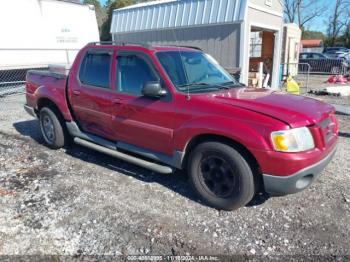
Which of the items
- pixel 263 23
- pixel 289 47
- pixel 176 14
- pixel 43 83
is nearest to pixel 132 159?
pixel 43 83

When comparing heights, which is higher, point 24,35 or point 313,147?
point 24,35

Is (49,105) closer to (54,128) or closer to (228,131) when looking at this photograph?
(54,128)

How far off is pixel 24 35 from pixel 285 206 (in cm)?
1134

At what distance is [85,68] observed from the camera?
→ 16.5 feet

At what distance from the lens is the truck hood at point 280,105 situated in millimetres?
3176

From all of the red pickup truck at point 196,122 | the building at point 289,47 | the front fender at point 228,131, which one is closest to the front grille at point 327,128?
the red pickup truck at point 196,122

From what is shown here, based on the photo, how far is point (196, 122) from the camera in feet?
11.6

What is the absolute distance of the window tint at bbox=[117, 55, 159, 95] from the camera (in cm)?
409

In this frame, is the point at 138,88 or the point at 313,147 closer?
the point at 313,147

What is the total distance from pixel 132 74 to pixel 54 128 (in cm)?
222

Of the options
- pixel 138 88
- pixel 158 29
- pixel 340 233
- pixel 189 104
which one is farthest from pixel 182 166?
pixel 158 29

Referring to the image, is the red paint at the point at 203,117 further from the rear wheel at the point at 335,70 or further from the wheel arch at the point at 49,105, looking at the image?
the rear wheel at the point at 335,70

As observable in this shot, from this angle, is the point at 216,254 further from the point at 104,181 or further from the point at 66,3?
the point at 66,3

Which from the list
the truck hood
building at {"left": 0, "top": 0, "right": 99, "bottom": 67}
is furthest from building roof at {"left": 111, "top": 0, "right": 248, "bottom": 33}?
the truck hood
